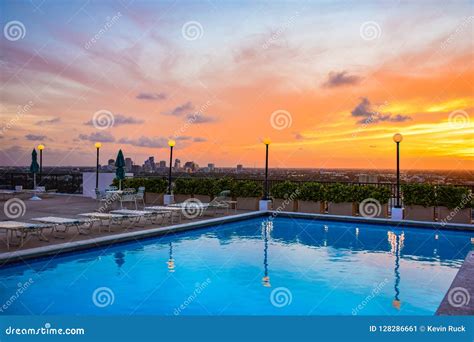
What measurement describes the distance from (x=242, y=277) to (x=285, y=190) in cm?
811

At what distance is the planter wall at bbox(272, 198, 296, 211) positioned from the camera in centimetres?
1510

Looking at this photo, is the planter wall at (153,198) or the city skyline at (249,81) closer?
the city skyline at (249,81)

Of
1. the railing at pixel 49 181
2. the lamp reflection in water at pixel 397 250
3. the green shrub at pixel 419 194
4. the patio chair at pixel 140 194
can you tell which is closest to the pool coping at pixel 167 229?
the green shrub at pixel 419 194

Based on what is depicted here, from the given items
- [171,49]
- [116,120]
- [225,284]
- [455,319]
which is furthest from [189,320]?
[116,120]

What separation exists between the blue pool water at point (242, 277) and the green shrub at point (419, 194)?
2285mm

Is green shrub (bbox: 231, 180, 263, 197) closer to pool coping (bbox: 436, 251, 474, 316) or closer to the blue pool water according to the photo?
the blue pool water

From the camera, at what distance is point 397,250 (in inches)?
388

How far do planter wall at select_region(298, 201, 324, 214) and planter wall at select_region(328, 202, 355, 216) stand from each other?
30 centimetres

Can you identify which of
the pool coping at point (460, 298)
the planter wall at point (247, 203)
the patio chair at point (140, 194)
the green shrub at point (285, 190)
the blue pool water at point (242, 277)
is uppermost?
the green shrub at point (285, 190)

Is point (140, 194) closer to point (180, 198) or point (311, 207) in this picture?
point (180, 198)

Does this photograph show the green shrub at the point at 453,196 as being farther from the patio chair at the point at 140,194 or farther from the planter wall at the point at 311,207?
the patio chair at the point at 140,194

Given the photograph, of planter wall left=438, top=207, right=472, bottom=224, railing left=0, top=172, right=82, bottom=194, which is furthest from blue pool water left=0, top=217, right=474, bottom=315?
railing left=0, top=172, right=82, bottom=194

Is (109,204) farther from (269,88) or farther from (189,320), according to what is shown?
(189,320)

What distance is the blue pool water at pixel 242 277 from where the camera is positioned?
19.3 feet
